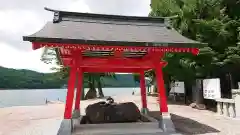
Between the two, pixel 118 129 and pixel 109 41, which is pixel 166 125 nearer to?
pixel 118 129

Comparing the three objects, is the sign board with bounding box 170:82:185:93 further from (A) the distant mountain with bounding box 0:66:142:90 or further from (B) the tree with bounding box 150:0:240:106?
(A) the distant mountain with bounding box 0:66:142:90

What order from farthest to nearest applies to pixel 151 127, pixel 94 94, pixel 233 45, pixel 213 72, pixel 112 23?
1. pixel 94 94
2. pixel 213 72
3. pixel 233 45
4. pixel 112 23
5. pixel 151 127

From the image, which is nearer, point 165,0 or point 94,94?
point 165,0

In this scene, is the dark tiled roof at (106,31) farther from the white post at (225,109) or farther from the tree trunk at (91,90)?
the tree trunk at (91,90)

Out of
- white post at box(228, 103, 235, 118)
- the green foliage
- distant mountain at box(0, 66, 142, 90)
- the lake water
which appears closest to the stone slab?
white post at box(228, 103, 235, 118)

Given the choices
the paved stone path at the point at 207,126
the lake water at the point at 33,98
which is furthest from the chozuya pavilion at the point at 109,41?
the lake water at the point at 33,98

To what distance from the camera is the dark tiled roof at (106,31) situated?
8344mm

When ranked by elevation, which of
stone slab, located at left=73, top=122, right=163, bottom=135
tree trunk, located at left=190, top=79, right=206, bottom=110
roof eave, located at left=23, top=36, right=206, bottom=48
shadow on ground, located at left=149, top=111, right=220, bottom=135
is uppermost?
roof eave, located at left=23, top=36, right=206, bottom=48

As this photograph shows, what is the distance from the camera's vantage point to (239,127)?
10.4 metres

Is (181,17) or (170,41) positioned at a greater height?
(181,17)

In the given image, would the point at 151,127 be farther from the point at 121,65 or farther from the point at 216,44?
the point at 216,44

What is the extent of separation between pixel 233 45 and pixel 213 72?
7.82ft

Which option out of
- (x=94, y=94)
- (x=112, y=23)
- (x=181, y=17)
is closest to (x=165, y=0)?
(x=181, y=17)

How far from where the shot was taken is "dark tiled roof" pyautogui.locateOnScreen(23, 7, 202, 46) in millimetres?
8344
